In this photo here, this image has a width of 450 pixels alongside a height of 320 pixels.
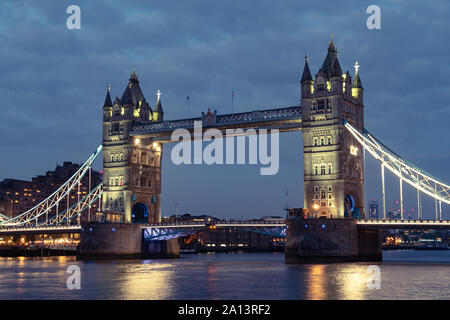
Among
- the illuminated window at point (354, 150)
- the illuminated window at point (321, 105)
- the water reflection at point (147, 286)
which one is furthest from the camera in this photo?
the illuminated window at point (354, 150)

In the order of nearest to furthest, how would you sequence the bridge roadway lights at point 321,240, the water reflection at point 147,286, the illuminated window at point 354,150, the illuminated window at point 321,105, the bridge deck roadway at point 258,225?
1. the water reflection at point 147,286
2. the bridge deck roadway at point 258,225
3. the bridge roadway lights at point 321,240
4. the illuminated window at point 321,105
5. the illuminated window at point 354,150

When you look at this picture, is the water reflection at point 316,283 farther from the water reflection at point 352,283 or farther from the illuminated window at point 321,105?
the illuminated window at point 321,105

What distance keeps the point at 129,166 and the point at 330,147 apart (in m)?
32.9

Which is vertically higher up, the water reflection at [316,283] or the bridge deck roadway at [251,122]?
the bridge deck roadway at [251,122]

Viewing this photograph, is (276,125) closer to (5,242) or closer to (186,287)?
(186,287)

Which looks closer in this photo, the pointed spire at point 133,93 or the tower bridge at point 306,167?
the tower bridge at point 306,167

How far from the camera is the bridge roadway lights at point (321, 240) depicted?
245 feet

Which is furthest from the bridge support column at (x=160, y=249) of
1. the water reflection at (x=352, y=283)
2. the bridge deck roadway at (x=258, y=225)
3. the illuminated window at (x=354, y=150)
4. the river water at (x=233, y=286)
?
the water reflection at (x=352, y=283)

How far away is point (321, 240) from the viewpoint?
247ft

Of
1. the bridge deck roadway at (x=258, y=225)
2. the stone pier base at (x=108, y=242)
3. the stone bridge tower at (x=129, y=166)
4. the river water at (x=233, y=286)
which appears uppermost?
the stone bridge tower at (x=129, y=166)

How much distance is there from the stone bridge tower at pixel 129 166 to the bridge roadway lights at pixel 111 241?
11.1 ft

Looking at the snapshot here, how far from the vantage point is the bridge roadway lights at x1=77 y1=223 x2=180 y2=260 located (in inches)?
3654
